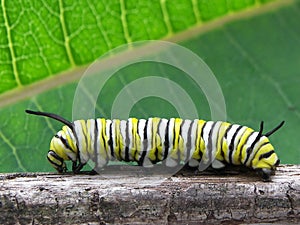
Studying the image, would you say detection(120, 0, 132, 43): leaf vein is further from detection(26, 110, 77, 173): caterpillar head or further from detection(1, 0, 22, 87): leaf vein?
detection(26, 110, 77, 173): caterpillar head

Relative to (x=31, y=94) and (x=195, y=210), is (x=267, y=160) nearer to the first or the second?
(x=195, y=210)

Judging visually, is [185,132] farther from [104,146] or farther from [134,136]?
[104,146]

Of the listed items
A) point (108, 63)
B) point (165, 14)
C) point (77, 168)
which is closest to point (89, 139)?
point (77, 168)

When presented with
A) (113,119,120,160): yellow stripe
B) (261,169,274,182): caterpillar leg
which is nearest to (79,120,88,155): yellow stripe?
(113,119,120,160): yellow stripe

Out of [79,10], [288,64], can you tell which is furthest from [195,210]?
[288,64]

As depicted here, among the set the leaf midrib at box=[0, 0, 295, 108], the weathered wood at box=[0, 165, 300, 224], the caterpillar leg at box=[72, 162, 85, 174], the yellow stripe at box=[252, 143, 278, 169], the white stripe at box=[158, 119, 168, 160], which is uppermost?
the leaf midrib at box=[0, 0, 295, 108]

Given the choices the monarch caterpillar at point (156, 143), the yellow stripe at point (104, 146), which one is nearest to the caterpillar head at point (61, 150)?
the monarch caterpillar at point (156, 143)

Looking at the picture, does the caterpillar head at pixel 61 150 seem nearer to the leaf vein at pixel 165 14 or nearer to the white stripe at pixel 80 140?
the white stripe at pixel 80 140
